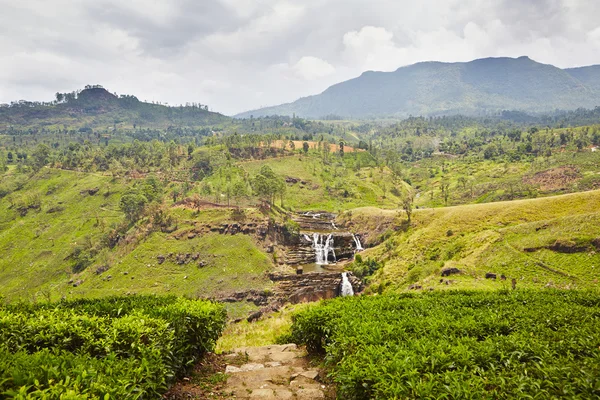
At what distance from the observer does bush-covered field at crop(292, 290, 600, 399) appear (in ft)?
18.5

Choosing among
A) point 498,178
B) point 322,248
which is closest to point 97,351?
point 322,248

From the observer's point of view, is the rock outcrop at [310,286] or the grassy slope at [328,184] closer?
the rock outcrop at [310,286]

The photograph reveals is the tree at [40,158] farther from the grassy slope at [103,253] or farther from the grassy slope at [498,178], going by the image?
the grassy slope at [498,178]

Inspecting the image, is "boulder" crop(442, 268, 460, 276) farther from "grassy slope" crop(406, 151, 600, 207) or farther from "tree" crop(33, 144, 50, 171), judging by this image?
"tree" crop(33, 144, 50, 171)

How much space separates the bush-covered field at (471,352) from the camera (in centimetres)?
564

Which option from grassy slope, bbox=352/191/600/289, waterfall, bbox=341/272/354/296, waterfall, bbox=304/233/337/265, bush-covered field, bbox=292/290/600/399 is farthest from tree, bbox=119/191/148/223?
bush-covered field, bbox=292/290/600/399

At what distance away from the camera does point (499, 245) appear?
139ft

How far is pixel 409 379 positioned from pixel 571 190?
→ 112930mm

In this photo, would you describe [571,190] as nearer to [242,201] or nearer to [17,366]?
[242,201]

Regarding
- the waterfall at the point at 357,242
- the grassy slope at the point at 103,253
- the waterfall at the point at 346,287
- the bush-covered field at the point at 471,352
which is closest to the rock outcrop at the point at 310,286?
the waterfall at the point at 346,287

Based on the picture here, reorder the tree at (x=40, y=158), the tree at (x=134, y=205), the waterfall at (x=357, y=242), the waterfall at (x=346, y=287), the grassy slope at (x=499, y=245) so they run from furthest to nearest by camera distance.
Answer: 1. the tree at (x=40, y=158)
2. the tree at (x=134, y=205)
3. the waterfall at (x=357, y=242)
4. the waterfall at (x=346, y=287)
5. the grassy slope at (x=499, y=245)

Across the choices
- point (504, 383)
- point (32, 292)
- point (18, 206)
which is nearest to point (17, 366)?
point (504, 383)

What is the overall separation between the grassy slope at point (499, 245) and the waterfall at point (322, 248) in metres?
10.4

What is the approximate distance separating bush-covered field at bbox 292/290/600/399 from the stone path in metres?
1.23
